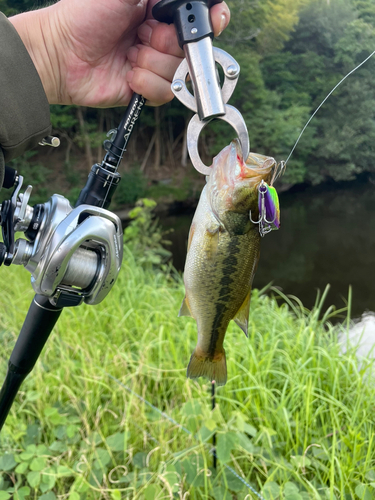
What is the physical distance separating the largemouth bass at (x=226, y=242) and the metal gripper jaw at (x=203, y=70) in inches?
2.9

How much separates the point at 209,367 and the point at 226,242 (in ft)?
1.15

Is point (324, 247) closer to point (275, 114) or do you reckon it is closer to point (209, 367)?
point (275, 114)

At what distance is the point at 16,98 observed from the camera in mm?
805

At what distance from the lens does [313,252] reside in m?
7.33

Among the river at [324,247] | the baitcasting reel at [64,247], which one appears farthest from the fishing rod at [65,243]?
the river at [324,247]

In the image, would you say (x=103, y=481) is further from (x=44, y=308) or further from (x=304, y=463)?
(x=44, y=308)

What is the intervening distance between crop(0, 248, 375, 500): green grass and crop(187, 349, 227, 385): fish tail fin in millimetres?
504

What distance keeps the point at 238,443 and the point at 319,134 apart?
4836mm

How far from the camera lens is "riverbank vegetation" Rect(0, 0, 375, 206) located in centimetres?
352

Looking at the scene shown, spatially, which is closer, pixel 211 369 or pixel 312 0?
pixel 211 369

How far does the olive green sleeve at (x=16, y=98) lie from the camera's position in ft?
2.57

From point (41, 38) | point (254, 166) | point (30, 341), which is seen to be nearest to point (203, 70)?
point (254, 166)

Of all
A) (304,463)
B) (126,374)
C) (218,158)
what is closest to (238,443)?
(304,463)

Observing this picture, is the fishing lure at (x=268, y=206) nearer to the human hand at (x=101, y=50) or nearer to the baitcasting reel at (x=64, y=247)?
the baitcasting reel at (x=64, y=247)
